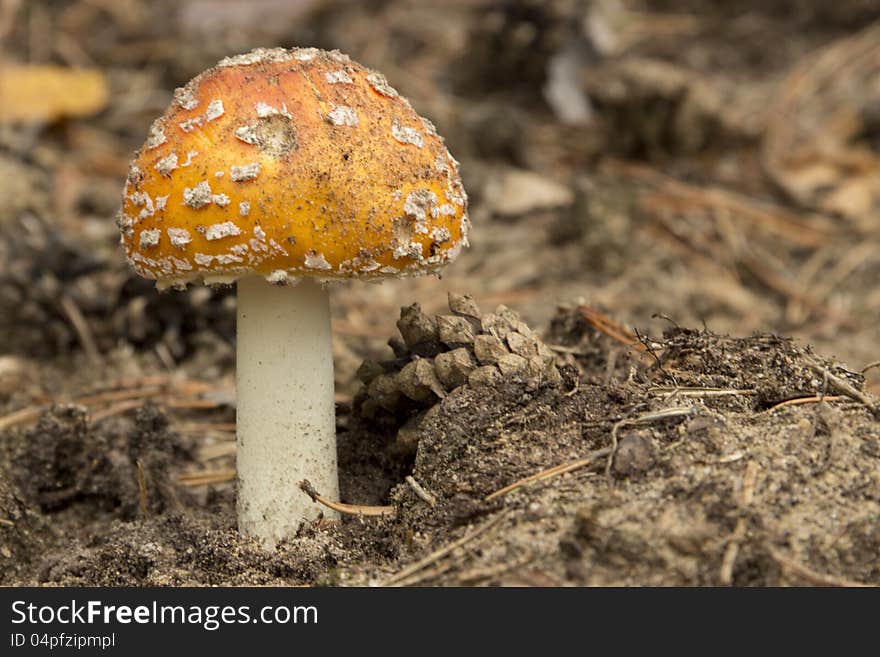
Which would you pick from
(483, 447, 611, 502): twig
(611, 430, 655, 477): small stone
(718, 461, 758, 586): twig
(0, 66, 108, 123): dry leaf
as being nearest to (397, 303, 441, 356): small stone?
(483, 447, 611, 502): twig

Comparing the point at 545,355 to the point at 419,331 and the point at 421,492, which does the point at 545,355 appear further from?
the point at 421,492

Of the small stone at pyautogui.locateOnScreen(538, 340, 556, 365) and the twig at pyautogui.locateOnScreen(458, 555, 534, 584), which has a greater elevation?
the small stone at pyautogui.locateOnScreen(538, 340, 556, 365)

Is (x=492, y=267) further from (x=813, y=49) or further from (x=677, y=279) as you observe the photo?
(x=813, y=49)

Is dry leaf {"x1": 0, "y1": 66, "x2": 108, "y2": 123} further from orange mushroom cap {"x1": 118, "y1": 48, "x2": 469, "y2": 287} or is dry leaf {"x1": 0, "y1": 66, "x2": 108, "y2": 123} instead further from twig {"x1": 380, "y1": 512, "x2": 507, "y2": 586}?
twig {"x1": 380, "y1": 512, "x2": 507, "y2": 586}

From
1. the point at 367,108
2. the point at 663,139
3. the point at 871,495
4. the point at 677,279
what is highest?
the point at 663,139

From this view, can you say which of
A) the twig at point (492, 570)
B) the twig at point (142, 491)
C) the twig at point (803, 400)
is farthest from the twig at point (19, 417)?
the twig at point (803, 400)

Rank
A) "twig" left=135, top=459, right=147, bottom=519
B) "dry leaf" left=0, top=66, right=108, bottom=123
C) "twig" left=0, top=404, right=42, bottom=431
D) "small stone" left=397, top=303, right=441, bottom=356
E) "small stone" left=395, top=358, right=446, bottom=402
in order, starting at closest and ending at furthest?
"small stone" left=395, top=358, right=446, bottom=402 → "small stone" left=397, top=303, right=441, bottom=356 → "twig" left=135, top=459, right=147, bottom=519 → "twig" left=0, top=404, right=42, bottom=431 → "dry leaf" left=0, top=66, right=108, bottom=123
